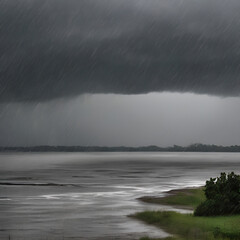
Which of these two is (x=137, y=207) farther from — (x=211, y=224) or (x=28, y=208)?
(x=211, y=224)

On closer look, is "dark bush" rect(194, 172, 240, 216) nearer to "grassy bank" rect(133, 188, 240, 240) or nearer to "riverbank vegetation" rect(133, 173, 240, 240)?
"riverbank vegetation" rect(133, 173, 240, 240)

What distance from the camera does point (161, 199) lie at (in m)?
55.9

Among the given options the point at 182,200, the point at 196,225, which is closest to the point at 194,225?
the point at 196,225

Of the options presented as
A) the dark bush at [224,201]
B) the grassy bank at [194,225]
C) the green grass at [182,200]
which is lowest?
the green grass at [182,200]

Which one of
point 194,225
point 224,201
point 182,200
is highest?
point 224,201

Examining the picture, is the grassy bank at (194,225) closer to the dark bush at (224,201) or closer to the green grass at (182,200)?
the dark bush at (224,201)

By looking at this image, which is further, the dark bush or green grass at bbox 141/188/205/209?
green grass at bbox 141/188/205/209

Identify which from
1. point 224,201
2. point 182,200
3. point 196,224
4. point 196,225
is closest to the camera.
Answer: point 196,225

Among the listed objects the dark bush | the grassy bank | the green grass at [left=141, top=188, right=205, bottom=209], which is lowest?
the green grass at [left=141, top=188, right=205, bottom=209]

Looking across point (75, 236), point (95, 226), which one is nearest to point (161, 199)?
point (95, 226)

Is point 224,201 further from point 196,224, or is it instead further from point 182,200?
point 182,200

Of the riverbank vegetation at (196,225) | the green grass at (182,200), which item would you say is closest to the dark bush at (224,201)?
the riverbank vegetation at (196,225)

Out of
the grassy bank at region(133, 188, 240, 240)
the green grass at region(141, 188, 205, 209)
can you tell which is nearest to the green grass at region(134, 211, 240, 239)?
the grassy bank at region(133, 188, 240, 240)

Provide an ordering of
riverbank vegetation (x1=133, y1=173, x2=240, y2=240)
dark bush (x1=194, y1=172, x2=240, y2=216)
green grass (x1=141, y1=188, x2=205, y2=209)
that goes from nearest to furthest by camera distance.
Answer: riverbank vegetation (x1=133, y1=173, x2=240, y2=240), dark bush (x1=194, y1=172, x2=240, y2=216), green grass (x1=141, y1=188, x2=205, y2=209)
